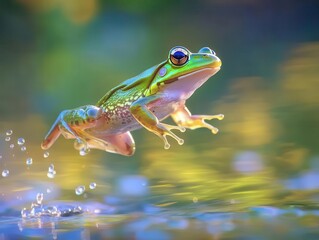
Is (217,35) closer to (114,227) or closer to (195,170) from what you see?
(195,170)

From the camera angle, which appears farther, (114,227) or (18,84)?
(18,84)

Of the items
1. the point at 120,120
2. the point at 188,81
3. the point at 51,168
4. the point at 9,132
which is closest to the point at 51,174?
the point at 51,168

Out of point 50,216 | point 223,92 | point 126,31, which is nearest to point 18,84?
point 126,31

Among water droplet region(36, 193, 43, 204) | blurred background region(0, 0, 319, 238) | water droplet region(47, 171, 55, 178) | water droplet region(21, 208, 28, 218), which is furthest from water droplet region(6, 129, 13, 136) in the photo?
water droplet region(21, 208, 28, 218)

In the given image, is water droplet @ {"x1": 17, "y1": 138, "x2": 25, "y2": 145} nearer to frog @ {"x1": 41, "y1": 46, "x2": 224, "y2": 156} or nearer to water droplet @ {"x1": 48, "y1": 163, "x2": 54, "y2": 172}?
water droplet @ {"x1": 48, "y1": 163, "x2": 54, "y2": 172}

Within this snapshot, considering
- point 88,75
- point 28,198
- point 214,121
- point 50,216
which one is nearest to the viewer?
point 50,216

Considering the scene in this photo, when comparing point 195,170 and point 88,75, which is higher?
point 88,75

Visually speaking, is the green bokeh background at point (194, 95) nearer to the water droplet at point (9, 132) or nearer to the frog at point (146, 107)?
the water droplet at point (9, 132)
